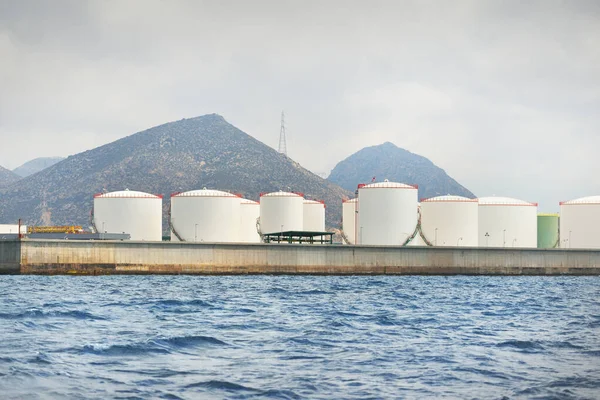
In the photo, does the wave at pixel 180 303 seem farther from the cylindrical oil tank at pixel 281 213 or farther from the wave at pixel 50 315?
the cylindrical oil tank at pixel 281 213

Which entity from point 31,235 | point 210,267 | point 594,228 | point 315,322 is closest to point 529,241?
point 594,228

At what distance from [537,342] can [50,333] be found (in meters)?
19.6

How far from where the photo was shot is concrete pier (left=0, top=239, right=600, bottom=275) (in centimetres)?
8912

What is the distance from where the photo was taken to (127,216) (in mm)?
105375

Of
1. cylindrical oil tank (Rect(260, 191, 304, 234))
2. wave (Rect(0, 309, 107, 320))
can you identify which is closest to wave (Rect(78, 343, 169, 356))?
wave (Rect(0, 309, 107, 320))

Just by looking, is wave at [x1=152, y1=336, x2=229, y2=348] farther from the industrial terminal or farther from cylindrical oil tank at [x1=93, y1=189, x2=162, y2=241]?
cylindrical oil tank at [x1=93, y1=189, x2=162, y2=241]

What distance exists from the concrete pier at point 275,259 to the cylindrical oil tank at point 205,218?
11.4 meters

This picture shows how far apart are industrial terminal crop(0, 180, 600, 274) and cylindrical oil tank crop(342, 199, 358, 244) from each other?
19 cm

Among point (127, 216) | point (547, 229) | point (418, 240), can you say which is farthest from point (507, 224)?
point (127, 216)

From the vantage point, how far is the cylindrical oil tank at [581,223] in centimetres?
11312

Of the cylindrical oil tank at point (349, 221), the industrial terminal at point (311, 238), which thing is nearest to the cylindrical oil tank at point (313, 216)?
the cylindrical oil tank at point (349, 221)

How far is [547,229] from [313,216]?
3708 centimetres

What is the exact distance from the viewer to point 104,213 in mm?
105625

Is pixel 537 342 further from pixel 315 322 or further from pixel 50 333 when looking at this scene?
pixel 50 333
